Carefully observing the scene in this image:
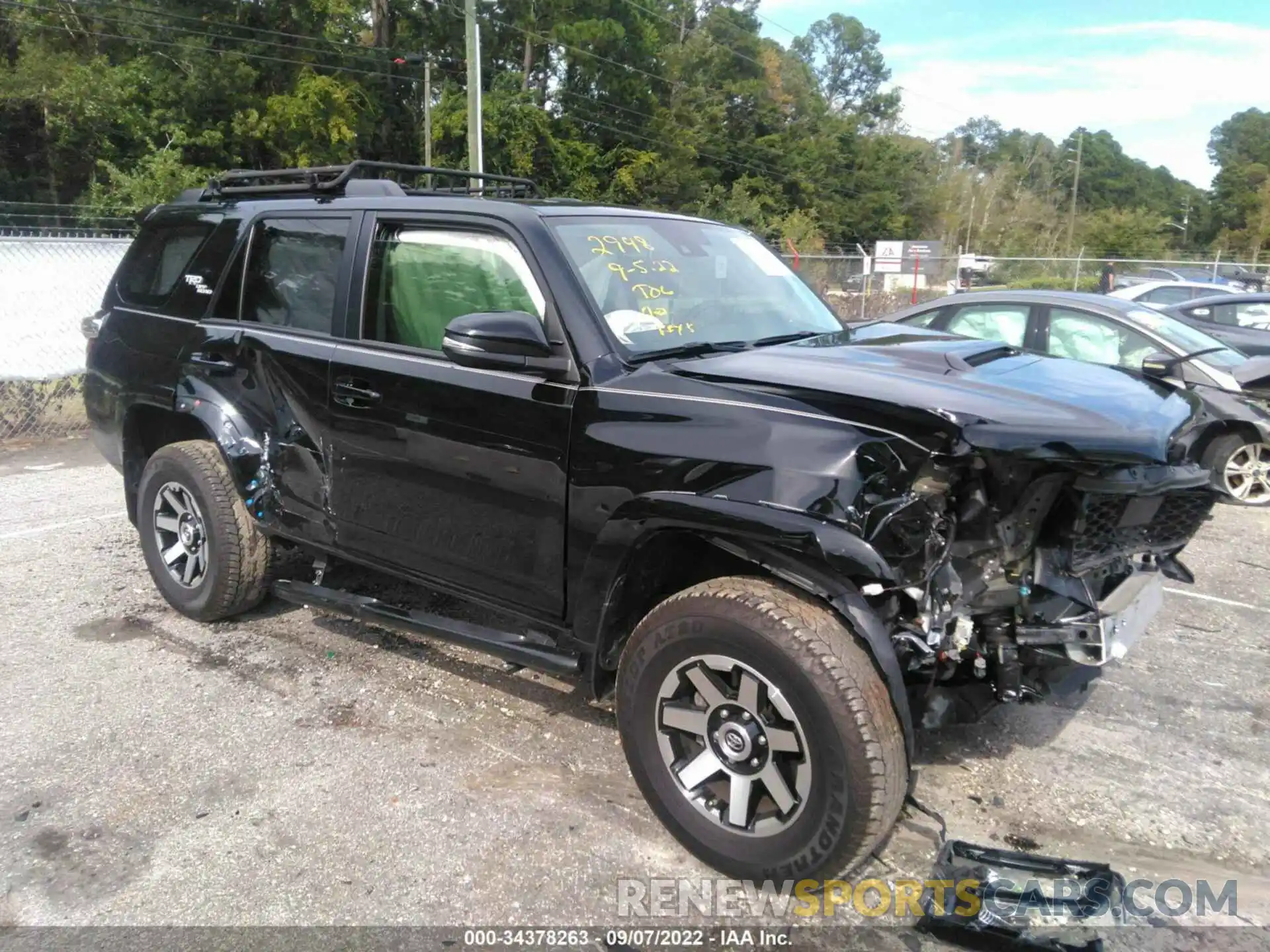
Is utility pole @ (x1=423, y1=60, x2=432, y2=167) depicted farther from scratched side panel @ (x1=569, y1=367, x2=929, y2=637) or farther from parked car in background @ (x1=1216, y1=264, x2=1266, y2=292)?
scratched side panel @ (x1=569, y1=367, x2=929, y2=637)

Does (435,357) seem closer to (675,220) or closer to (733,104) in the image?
(675,220)

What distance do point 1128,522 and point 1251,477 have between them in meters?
5.55

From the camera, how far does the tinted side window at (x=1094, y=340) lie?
7121 mm

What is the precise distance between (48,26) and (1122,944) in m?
45.9

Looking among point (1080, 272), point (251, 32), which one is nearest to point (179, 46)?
point (251, 32)

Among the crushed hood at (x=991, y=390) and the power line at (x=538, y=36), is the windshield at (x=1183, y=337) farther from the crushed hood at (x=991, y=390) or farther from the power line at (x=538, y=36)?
the power line at (x=538, y=36)

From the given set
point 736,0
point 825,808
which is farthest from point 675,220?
point 736,0

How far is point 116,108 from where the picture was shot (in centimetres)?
3475

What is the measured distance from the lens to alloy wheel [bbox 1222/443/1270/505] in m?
7.30

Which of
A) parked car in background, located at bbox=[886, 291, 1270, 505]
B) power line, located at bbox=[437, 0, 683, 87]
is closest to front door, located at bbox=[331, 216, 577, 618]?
parked car in background, located at bbox=[886, 291, 1270, 505]

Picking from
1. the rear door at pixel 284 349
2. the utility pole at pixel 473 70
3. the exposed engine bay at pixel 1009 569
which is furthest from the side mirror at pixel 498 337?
the utility pole at pixel 473 70

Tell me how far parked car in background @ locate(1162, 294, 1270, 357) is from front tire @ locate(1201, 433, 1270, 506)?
1.83 m

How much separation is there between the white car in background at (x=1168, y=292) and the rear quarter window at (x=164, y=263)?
44.2 feet

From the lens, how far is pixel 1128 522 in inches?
113
